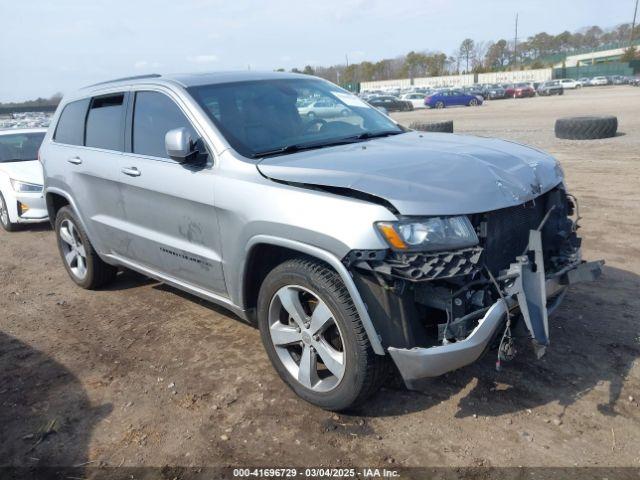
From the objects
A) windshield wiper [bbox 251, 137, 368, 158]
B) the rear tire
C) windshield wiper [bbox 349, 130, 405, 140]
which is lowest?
the rear tire

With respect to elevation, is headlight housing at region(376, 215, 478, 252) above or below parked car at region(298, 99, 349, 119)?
below

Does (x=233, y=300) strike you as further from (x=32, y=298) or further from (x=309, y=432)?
(x=32, y=298)

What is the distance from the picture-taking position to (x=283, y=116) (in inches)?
157

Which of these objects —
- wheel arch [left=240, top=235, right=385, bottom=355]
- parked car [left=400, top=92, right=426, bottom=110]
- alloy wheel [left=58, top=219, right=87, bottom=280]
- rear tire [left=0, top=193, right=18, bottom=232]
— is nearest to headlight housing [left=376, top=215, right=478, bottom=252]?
wheel arch [left=240, top=235, right=385, bottom=355]

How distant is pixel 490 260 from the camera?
297 centimetres

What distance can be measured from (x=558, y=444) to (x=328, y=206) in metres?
1.71

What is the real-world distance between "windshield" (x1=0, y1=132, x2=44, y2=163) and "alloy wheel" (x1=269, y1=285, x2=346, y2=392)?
25.1ft

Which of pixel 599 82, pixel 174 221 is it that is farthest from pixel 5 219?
pixel 599 82

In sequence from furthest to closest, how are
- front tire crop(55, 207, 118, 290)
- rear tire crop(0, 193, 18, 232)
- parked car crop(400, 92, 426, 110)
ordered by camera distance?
parked car crop(400, 92, 426, 110) → rear tire crop(0, 193, 18, 232) → front tire crop(55, 207, 118, 290)

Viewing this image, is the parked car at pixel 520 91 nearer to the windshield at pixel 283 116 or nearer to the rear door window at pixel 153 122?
the windshield at pixel 283 116

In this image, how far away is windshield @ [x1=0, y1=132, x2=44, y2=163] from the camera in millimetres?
9281

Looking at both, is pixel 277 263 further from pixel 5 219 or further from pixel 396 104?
pixel 396 104

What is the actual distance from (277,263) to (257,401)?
2.82 feet

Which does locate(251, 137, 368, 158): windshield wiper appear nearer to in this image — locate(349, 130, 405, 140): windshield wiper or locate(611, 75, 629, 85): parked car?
locate(349, 130, 405, 140): windshield wiper
